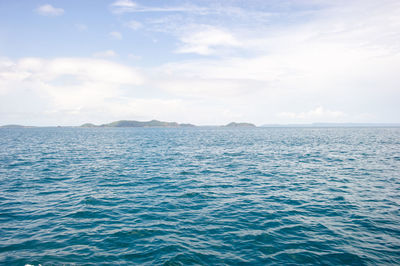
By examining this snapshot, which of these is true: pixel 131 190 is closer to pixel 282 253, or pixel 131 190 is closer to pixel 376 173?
pixel 282 253

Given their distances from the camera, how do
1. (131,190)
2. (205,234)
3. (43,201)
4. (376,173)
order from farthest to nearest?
(376,173) → (131,190) → (43,201) → (205,234)

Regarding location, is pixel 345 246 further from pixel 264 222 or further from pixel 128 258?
pixel 128 258

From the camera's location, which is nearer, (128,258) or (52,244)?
(128,258)

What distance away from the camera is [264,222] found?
16.9 meters

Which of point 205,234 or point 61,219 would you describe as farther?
point 61,219

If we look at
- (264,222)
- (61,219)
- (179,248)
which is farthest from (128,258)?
(264,222)

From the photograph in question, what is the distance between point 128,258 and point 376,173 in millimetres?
38272

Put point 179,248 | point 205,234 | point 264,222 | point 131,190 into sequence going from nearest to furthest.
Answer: point 179,248
point 205,234
point 264,222
point 131,190

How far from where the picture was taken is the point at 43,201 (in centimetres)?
2156

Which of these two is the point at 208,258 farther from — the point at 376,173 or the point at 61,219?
the point at 376,173

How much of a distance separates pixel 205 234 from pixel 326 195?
16.1 meters

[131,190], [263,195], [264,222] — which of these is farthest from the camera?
[131,190]

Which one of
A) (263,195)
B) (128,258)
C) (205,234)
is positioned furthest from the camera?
(263,195)

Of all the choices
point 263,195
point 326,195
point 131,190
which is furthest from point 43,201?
point 326,195
